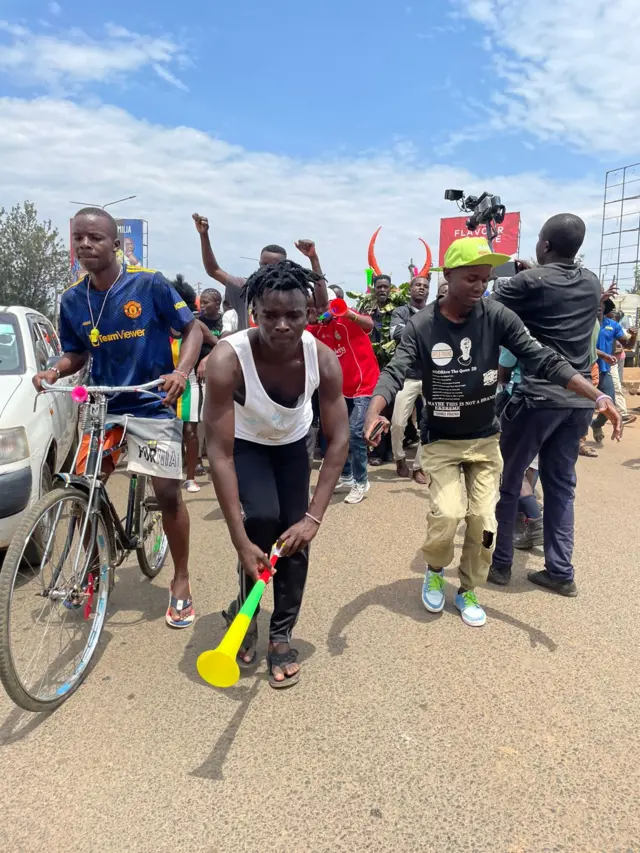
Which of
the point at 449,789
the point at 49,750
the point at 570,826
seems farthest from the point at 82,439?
the point at 570,826

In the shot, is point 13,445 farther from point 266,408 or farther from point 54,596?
point 266,408

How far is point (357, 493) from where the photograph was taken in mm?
5754

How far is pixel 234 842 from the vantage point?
1.90 meters

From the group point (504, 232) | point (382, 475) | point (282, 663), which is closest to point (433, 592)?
point (282, 663)

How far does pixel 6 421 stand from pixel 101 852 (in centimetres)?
249

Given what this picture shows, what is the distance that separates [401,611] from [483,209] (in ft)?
14.5

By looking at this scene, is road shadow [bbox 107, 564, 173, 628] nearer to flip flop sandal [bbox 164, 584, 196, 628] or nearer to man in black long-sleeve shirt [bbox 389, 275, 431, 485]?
flip flop sandal [bbox 164, 584, 196, 628]

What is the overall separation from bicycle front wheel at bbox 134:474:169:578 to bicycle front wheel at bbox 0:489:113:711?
451 millimetres

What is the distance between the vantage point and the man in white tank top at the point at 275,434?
248 cm

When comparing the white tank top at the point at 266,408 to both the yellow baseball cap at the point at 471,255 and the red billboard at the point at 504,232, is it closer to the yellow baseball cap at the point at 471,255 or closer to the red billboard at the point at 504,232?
the yellow baseball cap at the point at 471,255

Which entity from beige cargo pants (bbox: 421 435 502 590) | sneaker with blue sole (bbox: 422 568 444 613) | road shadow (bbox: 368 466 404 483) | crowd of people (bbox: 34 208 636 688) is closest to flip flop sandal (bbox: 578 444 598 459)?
road shadow (bbox: 368 466 404 483)

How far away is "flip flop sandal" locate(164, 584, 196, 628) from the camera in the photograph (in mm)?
3297

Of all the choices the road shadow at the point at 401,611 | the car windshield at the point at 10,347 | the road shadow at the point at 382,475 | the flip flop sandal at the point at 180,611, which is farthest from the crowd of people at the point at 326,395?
the road shadow at the point at 382,475

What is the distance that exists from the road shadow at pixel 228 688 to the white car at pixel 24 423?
4.23 feet
